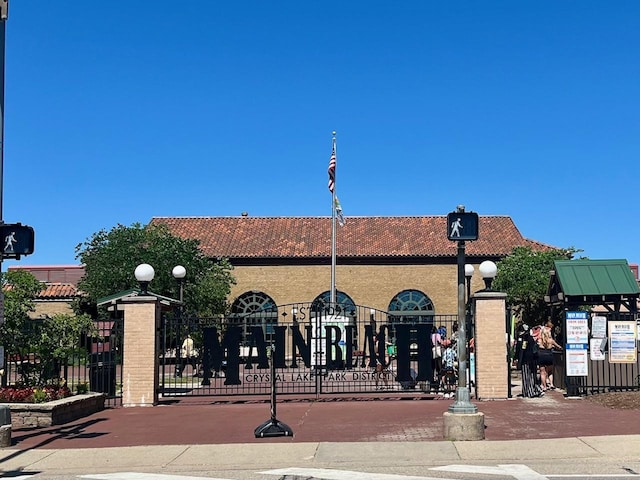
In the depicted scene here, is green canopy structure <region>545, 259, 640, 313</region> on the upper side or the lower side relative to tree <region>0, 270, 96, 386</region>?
upper

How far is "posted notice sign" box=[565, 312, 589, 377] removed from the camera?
17.6 meters

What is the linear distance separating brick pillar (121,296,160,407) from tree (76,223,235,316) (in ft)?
64.8

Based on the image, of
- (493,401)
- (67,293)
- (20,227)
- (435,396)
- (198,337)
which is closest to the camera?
(20,227)

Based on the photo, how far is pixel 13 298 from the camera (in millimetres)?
16125

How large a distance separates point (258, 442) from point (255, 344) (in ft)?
23.4

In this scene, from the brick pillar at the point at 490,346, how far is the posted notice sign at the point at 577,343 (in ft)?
4.92

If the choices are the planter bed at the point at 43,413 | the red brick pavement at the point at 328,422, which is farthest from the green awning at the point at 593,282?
the planter bed at the point at 43,413

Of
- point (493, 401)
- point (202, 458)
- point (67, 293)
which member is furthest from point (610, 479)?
point (67, 293)

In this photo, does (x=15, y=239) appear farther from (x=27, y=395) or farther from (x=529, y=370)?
(x=529, y=370)

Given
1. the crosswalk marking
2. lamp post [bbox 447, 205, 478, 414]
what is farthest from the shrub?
lamp post [bbox 447, 205, 478, 414]

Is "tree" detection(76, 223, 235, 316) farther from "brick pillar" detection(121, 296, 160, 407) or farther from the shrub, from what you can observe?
the shrub

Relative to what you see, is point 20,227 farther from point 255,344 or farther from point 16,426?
point 255,344

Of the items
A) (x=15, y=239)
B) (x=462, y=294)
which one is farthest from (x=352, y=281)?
(x=15, y=239)

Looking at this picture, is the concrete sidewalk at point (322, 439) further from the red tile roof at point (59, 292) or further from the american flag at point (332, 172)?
the red tile roof at point (59, 292)
